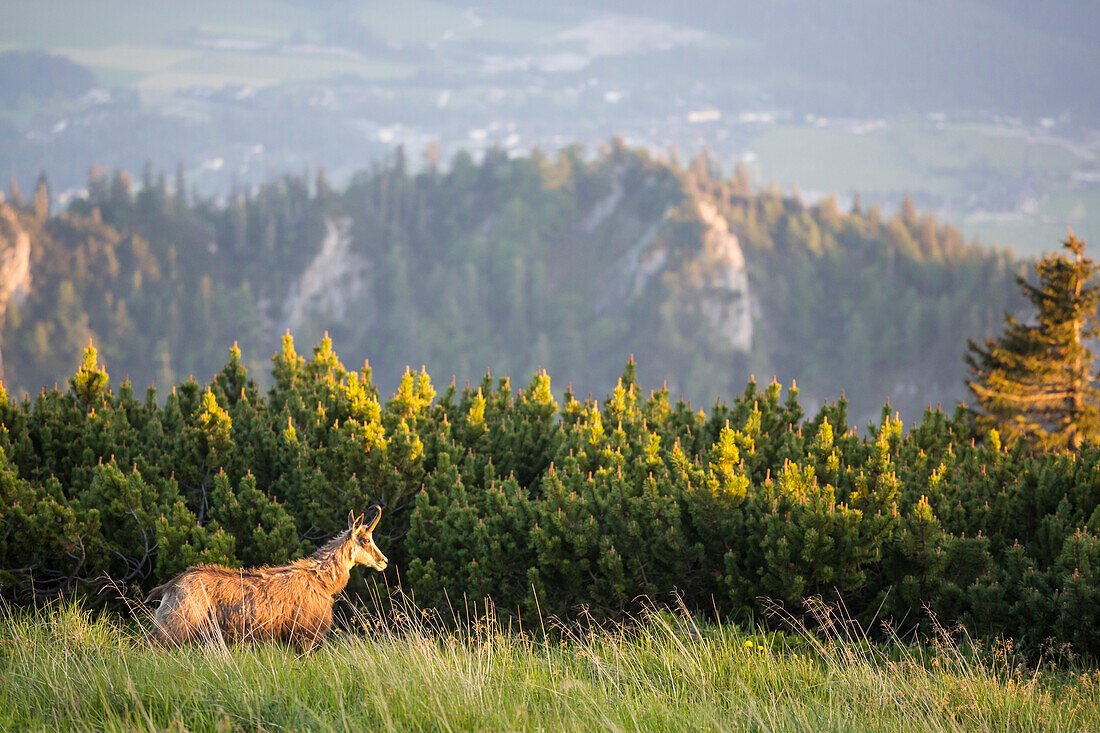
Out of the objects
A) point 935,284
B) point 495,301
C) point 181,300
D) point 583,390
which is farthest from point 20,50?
point 935,284

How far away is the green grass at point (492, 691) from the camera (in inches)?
223

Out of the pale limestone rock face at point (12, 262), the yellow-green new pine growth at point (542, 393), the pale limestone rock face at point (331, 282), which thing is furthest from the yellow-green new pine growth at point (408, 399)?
the pale limestone rock face at point (331, 282)

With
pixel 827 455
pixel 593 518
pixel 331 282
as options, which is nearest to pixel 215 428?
pixel 593 518

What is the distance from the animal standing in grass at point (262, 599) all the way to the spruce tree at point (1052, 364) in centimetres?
2062

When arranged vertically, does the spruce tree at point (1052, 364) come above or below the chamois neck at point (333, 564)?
below

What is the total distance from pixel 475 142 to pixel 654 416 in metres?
188

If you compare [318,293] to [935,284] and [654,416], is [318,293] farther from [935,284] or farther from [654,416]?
[654,416]

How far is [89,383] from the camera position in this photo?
41.8 feet

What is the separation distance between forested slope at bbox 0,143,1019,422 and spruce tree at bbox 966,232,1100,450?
363 feet

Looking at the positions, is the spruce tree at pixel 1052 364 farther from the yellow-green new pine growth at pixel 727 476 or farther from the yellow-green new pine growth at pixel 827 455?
the yellow-green new pine growth at pixel 727 476

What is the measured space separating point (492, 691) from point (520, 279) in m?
146

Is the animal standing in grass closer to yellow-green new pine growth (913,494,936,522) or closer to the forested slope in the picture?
yellow-green new pine growth (913,494,936,522)

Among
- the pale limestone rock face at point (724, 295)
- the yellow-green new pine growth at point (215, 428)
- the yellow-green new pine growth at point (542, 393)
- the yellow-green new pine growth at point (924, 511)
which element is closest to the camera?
the yellow-green new pine growth at point (924, 511)

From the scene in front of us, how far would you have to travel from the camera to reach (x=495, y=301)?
152375mm
